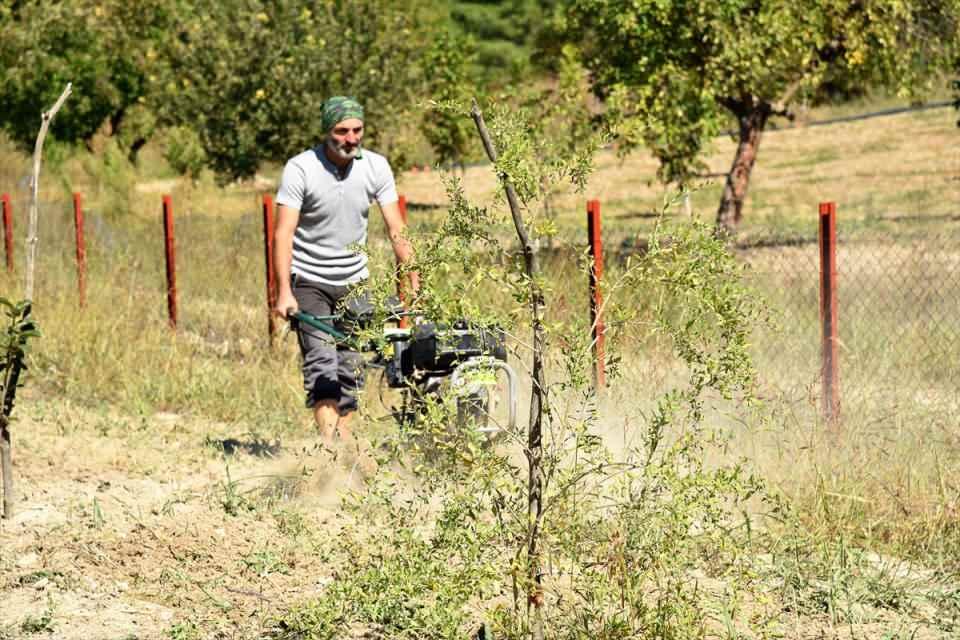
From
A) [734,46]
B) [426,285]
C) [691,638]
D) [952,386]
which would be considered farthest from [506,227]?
[734,46]

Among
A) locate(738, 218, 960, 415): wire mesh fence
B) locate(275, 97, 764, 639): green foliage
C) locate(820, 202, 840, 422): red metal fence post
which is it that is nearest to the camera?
locate(275, 97, 764, 639): green foliage

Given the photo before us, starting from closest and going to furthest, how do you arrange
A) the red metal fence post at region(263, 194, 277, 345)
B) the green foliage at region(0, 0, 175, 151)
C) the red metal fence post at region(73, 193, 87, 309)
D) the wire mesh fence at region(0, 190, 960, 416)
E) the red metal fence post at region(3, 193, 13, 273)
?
the wire mesh fence at region(0, 190, 960, 416) → the red metal fence post at region(263, 194, 277, 345) → the red metal fence post at region(73, 193, 87, 309) → the red metal fence post at region(3, 193, 13, 273) → the green foliage at region(0, 0, 175, 151)

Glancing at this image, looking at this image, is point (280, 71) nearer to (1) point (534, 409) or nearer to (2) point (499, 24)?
(1) point (534, 409)

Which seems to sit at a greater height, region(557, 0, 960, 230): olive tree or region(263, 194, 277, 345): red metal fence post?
region(557, 0, 960, 230): olive tree

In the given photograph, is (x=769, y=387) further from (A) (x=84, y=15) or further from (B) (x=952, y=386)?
(A) (x=84, y=15)

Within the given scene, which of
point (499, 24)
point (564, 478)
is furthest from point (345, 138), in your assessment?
point (499, 24)

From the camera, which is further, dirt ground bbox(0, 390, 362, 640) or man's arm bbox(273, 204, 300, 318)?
man's arm bbox(273, 204, 300, 318)

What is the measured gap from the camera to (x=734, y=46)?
547 inches

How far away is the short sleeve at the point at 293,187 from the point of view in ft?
21.6

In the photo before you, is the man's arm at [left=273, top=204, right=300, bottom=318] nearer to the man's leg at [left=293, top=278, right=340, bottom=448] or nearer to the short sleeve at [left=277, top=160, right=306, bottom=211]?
the short sleeve at [left=277, top=160, right=306, bottom=211]

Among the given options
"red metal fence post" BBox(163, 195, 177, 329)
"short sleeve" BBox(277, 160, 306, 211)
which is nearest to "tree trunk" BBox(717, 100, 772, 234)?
"red metal fence post" BBox(163, 195, 177, 329)

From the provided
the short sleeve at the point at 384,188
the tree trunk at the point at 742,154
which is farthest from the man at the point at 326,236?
the tree trunk at the point at 742,154

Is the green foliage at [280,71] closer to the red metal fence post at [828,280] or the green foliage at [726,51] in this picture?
the green foliage at [726,51]

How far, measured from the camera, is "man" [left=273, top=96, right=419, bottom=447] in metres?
6.59
